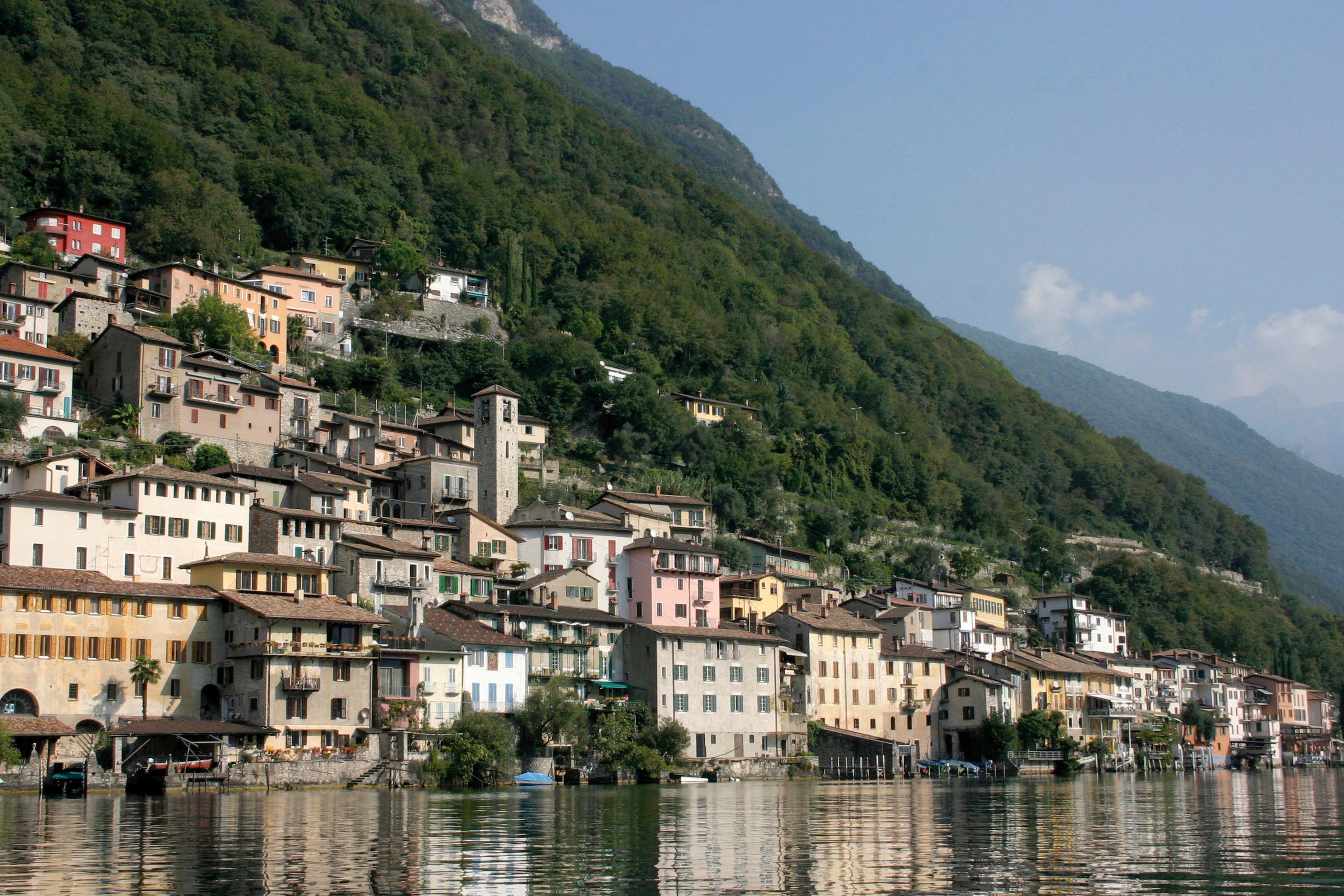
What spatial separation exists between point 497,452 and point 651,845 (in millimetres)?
57594

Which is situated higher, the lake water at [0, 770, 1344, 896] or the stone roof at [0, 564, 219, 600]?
the stone roof at [0, 564, 219, 600]

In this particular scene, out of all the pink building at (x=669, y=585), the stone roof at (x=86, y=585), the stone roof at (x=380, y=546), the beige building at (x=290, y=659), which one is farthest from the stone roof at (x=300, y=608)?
the pink building at (x=669, y=585)

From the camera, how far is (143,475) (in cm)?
6744

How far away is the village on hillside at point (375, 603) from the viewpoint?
59938 mm

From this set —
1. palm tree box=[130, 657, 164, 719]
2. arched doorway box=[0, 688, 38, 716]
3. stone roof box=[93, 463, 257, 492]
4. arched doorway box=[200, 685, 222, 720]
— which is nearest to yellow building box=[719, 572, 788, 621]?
stone roof box=[93, 463, 257, 492]

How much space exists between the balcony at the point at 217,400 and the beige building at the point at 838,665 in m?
33.5

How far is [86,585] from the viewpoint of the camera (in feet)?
195

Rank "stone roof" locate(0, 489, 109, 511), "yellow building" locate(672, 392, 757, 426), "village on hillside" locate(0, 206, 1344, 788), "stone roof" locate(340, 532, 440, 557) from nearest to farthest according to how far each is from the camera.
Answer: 1. "village on hillside" locate(0, 206, 1344, 788)
2. "stone roof" locate(0, 489, 109, 511)
3. "stone roof" locate(340, 532, 440, 557)
4. "yellow building" locate(672, 392, 757, 426)

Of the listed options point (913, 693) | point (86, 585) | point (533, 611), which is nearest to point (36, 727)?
point (86, 585)

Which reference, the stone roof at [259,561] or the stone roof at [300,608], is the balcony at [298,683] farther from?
the stone roof at [259,561]

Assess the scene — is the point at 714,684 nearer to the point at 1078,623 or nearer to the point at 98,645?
the point at 98,645

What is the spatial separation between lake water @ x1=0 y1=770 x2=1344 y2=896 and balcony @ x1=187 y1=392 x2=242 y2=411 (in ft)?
117

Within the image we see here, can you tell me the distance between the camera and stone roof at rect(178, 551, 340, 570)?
65375 mm

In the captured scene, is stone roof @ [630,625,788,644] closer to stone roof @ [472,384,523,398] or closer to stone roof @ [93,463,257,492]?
stone roof @ [472,384,523,398]
